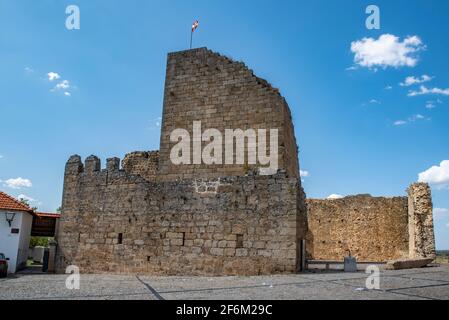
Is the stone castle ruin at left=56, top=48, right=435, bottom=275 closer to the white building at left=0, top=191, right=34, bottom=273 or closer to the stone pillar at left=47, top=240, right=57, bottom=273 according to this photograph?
the stone pillar at left=47, top=240, right=57, bottom=273

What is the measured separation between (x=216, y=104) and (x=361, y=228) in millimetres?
12253

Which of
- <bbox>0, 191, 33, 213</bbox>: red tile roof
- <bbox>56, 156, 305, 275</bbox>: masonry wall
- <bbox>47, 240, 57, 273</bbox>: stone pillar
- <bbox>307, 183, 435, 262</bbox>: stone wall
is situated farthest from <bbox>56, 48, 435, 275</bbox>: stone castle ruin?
<bbox>0, 191, 33, 213</bbox>: red tile roof

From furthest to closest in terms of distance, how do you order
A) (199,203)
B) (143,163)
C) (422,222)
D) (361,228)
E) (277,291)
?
(361,228) → (143,163) → (422,222) → (199,203) → (277,291)

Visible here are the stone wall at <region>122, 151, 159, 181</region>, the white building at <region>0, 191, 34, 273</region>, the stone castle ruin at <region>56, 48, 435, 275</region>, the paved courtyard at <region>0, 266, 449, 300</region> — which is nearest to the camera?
the paved courtyard at <region>0, 266, 449, 300</region>

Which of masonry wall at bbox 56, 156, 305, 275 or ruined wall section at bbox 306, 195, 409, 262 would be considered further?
ruined wall section at bbox 306, 195, 409, 262

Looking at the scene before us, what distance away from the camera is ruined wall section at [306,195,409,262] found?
20484 mm

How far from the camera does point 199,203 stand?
11.2 meters

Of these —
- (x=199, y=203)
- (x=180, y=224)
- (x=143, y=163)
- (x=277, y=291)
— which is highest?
(x=143, y=163)

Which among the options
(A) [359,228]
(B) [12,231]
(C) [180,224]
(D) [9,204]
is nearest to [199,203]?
(C) [180,224]

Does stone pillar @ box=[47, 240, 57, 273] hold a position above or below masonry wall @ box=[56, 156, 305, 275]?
below

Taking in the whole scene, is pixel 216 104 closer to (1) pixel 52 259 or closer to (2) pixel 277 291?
(1) pixel 52 259

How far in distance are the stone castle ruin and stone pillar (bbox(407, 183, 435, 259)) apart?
0.04 meters

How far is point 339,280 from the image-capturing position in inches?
324

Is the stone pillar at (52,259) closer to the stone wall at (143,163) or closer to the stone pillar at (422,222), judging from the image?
the stone wall at (143,163)
